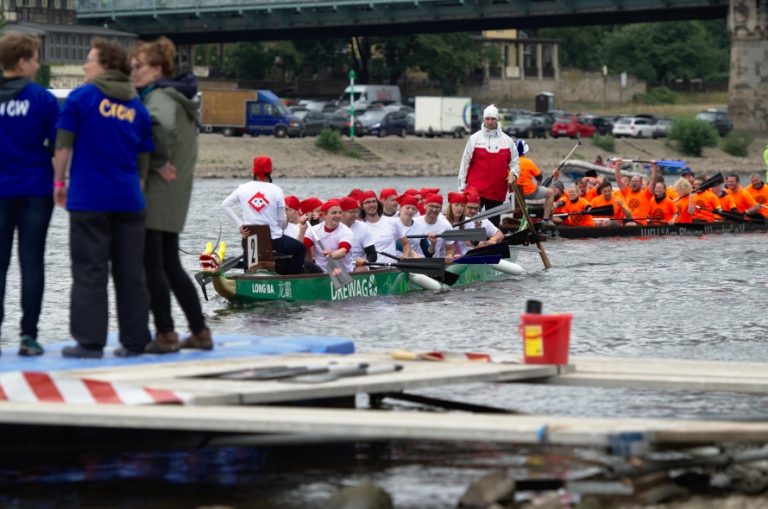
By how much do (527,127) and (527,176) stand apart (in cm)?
5330

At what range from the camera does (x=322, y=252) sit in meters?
19.6

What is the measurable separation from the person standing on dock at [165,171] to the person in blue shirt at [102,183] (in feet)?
0.54

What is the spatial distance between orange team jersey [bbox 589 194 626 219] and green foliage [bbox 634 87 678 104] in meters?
87.4

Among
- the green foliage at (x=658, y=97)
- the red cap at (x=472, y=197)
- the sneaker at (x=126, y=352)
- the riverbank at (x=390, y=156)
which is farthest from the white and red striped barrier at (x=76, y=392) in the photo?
the green foliage at (x=658, y=97)

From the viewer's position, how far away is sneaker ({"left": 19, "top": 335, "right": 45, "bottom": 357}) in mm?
10773

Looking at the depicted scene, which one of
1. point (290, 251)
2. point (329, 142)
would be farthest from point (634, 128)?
point (290, 251)

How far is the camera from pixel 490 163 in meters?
23.8

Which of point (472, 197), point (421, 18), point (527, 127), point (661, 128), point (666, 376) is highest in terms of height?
point (421, 18)

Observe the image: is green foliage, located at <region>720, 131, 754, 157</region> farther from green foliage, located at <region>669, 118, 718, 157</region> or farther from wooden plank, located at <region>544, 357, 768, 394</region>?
wooden plank, located at <region>544, 357, 768, 394</region>

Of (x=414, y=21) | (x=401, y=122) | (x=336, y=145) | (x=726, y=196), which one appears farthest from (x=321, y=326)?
(x=414, y=21)

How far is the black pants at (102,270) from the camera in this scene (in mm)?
10297

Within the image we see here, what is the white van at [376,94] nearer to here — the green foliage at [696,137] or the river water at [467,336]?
the green foliage at [696,137]

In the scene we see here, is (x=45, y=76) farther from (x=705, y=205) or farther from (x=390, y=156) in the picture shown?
(x=705, y=205)

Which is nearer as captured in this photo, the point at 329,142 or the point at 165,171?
the point at 165,171
